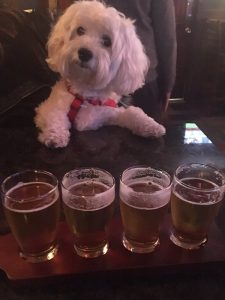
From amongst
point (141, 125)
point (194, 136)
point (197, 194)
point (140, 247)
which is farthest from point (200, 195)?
point (141, 125)

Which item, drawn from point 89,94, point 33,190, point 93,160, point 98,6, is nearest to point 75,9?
point 98,6

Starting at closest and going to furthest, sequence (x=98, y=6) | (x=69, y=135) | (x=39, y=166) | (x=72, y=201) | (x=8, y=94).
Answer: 1. (x=72, y=201)
2. (x=39, y=166)
3. (x=69, y=135)
4. (x=98, y=6)
5. (x=8, y=94)

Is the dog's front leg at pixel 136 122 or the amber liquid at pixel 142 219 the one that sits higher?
the amber liquid at pixel 142 219

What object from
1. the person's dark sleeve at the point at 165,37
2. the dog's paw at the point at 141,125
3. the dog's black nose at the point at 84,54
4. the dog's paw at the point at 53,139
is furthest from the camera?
the person's dark sleeve at the point at 165,37

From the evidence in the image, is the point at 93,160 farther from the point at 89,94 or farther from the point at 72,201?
the point at 89,94

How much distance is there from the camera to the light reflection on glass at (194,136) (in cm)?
111

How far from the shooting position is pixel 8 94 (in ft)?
5.41

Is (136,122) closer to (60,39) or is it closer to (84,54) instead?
(84,54)

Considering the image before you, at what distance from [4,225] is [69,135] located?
24.8 inches

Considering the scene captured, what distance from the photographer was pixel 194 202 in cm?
60

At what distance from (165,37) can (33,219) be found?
1794 mm

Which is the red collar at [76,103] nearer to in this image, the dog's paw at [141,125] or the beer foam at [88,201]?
the dog's paw at [141,125]

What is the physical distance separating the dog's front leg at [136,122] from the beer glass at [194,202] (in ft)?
1.71

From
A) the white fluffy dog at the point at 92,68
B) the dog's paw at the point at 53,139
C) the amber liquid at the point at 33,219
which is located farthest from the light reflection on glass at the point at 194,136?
the amber liquid at the point at 33,219
